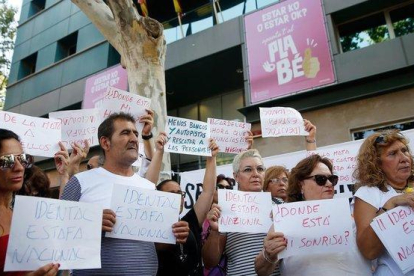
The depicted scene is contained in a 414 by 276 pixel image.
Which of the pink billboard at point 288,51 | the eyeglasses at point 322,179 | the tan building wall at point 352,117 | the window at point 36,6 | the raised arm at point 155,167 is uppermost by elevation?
the window at point 36,6

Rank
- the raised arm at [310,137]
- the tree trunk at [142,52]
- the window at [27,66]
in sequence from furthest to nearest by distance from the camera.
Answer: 1. the window at [27,66]
2. the tree trunk at [142,52]
3. the raised arm at [310,137]

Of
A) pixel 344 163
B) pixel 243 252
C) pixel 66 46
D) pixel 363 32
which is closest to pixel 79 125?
pixel 243 252

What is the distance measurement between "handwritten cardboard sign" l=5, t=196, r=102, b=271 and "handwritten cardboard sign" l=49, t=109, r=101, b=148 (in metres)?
1.80

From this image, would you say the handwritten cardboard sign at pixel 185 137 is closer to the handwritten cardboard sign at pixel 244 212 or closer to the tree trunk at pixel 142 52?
the tree trunk at pixel 142 52

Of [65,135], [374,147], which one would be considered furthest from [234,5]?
[374,147]

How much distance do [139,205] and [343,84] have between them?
6.85 m

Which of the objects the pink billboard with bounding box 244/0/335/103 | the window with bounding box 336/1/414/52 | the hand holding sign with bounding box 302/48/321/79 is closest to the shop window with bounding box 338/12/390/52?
the window with bounding box 336/1/414/52

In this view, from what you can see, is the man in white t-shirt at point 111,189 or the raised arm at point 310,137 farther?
the raised arm at point 310,137

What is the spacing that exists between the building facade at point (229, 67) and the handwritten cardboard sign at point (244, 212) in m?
5.75

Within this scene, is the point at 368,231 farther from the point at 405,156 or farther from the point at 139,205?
the point at 139,205

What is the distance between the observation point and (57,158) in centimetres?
312

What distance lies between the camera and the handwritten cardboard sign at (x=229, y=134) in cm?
384

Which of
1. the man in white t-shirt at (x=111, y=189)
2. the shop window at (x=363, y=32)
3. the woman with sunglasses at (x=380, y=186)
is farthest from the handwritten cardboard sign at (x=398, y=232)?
the shop window at (x=363, y=32)

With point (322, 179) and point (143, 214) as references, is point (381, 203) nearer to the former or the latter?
point (322, 179)
